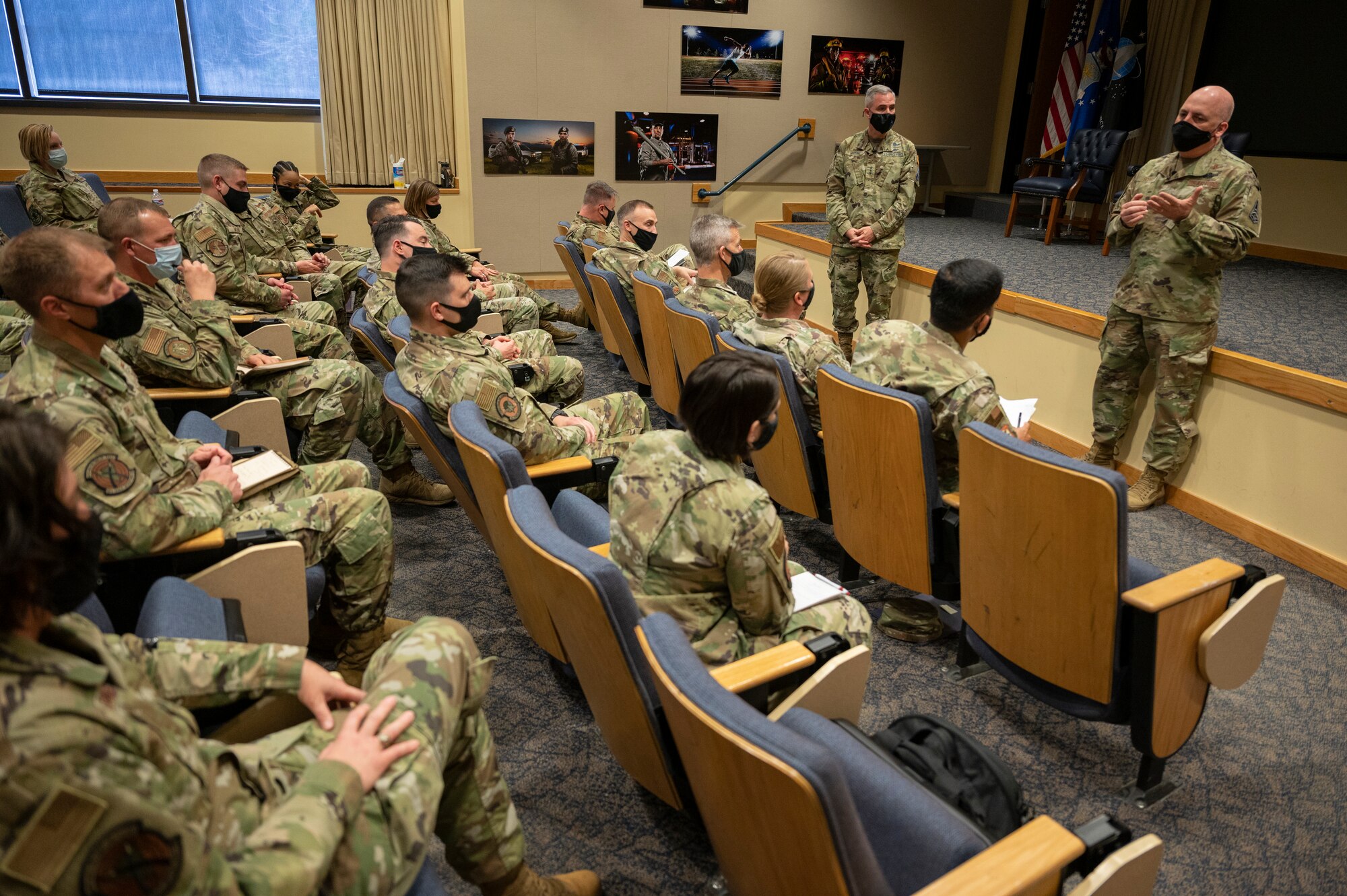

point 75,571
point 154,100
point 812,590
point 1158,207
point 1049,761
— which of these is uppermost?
point 154,100

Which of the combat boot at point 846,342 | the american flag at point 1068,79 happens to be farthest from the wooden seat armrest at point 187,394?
the american flag at point 1068,79

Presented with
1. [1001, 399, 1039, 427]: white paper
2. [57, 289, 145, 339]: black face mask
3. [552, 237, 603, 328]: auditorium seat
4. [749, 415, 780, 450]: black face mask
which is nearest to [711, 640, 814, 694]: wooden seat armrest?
[749, 415, 780, 450]: black face mask

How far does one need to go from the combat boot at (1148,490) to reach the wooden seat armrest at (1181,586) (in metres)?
1.84

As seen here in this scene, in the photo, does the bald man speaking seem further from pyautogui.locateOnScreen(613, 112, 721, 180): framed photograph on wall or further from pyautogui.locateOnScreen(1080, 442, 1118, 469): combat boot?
pyautogui.locateOnScreen(613, 112, 721, 180): framed photograph on wall

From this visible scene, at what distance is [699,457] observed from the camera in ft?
5.43

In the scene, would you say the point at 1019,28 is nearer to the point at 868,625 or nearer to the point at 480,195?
the point at 480,195

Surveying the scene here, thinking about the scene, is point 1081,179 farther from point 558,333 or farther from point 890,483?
point 890,483

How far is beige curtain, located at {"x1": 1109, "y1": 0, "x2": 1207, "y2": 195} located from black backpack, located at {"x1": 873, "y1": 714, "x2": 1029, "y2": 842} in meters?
6.95

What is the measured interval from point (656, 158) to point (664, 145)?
0.14 m

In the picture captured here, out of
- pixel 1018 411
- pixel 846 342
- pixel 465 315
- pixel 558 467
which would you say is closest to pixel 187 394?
pixel 465 315

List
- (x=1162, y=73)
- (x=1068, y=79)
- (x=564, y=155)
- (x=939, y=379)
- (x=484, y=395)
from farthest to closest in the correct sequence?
(x=1068, y=79) → (x=564, y=155) → (x=1162, y=73) → (x=484, y=395) → (x=939, y=379)

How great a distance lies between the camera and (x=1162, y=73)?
739 centimetres

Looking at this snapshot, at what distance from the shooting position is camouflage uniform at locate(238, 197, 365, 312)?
514 centimetres

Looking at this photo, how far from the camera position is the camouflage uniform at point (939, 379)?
7.88ft
